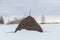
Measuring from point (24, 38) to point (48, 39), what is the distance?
139 centimetres

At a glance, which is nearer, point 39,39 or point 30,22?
point 39,39

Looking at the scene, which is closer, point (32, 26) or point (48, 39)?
point (48, 39)

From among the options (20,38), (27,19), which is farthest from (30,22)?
(20,38)

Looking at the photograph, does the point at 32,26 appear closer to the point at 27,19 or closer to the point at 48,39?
the point at 27,19

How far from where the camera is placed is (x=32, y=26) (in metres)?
19.5

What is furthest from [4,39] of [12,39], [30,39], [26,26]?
[26,26]

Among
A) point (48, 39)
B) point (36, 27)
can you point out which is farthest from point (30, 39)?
point (36, 27)

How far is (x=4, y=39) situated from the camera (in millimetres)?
13648

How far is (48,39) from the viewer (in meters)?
13.5

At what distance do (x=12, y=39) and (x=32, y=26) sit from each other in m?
6.42

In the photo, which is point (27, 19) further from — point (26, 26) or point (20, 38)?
point (20, 38)

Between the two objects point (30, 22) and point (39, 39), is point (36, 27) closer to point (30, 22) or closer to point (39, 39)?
point (30, 22)

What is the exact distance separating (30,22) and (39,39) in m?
6.33

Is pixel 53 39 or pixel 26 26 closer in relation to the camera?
pixel 53 39
